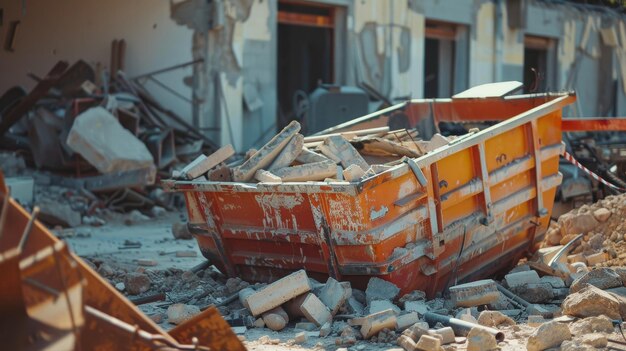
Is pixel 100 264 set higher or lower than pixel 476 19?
lower

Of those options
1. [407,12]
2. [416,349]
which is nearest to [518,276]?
[416,349]

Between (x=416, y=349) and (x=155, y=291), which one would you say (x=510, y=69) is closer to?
(x=155, y=291)

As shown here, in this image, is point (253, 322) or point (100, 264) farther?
point (100, 264)

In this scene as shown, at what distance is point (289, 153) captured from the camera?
690cm

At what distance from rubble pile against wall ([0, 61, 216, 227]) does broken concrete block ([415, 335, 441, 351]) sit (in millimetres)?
7322

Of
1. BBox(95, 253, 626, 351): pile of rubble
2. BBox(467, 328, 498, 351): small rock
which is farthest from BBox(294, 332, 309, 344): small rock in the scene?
BBox(467, 328, 498, 351): small rock

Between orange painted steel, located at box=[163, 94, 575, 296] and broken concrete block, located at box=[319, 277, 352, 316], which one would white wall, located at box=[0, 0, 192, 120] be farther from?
broken concrete block, located at box=[319, 277, 352, 316]

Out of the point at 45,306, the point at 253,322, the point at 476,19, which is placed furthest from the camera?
the point at 476,19

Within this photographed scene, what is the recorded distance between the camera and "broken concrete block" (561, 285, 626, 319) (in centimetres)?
599

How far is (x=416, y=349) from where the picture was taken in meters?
5.32

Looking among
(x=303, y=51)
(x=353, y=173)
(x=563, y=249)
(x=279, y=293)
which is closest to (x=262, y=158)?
(x=353, y=173)

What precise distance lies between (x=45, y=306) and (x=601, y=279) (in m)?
4.49

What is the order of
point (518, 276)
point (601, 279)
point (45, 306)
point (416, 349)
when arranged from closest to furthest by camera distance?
point (45, 306) < point (416, 349) < point (601, 279) < point (518, 276)

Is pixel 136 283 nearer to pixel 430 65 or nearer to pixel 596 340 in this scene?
pixel 596 340
